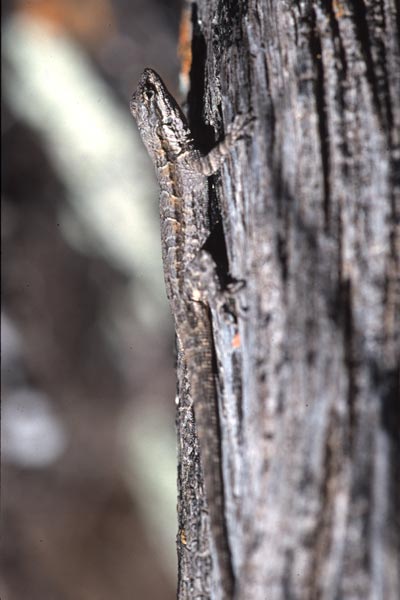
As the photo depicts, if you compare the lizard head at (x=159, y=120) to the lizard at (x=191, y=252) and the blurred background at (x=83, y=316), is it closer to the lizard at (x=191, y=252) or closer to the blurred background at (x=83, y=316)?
the lizard at (x=191, y=252)

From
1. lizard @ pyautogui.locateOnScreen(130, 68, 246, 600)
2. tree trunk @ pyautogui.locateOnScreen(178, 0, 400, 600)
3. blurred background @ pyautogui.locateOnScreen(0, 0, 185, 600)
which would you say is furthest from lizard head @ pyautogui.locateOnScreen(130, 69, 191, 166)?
blurred background @ pyautogui.locateOnScreen(0, 0, 185, 600)

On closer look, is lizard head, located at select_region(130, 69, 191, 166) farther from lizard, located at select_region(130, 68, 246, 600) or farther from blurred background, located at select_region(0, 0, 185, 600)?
blurred background, located at select_region(0, 0, 185, 600)

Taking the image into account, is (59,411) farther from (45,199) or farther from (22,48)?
(22,48)

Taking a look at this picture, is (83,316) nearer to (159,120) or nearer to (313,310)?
(159,120)

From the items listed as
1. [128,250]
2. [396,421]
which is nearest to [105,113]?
[128,250]

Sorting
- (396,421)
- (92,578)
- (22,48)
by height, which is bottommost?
(92,578)

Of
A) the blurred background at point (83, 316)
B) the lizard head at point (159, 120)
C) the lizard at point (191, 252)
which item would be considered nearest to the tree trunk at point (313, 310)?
the lizard at point (191, 252)
